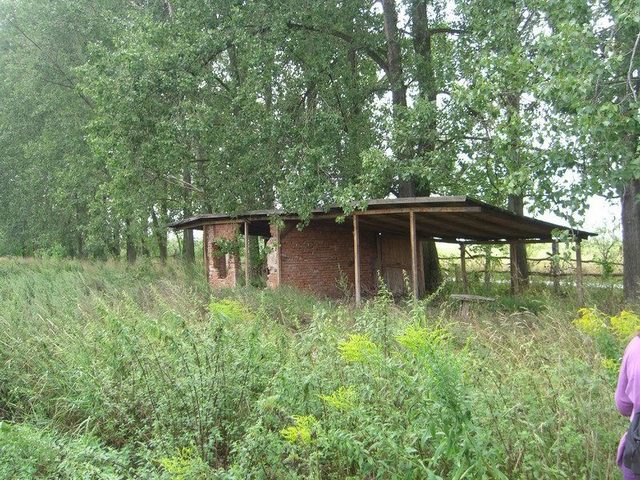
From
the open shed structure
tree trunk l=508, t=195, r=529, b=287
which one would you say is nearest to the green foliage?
the open shed structure

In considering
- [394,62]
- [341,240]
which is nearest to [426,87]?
[394,62]

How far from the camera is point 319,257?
59.3 ft

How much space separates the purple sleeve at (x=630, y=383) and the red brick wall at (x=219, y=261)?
15579mm

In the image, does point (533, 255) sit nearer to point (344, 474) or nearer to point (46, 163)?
point (46, 163)

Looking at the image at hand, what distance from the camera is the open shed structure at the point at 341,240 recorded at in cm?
1448

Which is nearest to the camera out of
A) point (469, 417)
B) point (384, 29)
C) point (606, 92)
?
point (469, 417)

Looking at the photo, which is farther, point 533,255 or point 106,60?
point 533,255

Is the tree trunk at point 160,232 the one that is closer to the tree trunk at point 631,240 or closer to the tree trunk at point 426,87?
the tree trunk at point 426,87

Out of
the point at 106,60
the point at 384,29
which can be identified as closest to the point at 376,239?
the point at 384,29

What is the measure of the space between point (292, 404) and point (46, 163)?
2563 cm

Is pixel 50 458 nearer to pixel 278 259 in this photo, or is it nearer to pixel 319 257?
pixel 278 259

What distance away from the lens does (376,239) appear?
19.8m

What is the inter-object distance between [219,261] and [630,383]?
17503mm

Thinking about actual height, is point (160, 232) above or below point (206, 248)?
above
